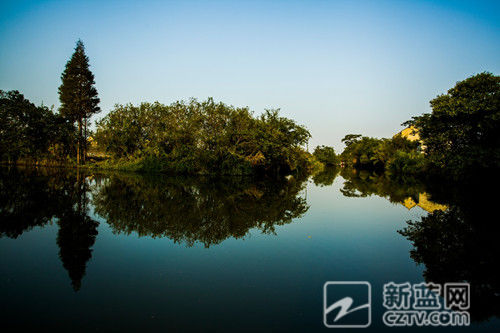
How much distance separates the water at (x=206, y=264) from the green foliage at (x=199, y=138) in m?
22.0

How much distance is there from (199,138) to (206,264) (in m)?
28.2

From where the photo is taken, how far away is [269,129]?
32.1 metres

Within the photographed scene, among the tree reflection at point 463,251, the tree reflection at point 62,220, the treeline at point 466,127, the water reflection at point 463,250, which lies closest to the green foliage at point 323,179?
the treeline at point 466,127

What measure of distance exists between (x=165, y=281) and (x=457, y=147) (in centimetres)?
2497

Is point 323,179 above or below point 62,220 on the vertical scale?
above

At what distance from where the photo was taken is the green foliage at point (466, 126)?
18406 millimetres

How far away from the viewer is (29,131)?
37.7 metres

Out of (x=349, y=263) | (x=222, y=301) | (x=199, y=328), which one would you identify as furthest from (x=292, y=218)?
(x=199, y=328)

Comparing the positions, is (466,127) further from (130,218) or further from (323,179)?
(130,218)

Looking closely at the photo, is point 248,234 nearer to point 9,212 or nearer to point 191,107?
point 9,212

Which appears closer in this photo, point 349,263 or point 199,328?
point 199,328

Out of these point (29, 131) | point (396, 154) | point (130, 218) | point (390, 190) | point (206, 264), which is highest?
point (29, 131)

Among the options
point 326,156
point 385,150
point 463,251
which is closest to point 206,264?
point 463,251

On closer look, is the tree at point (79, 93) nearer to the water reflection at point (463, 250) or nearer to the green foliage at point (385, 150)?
the water reflection at point (463, 250)
